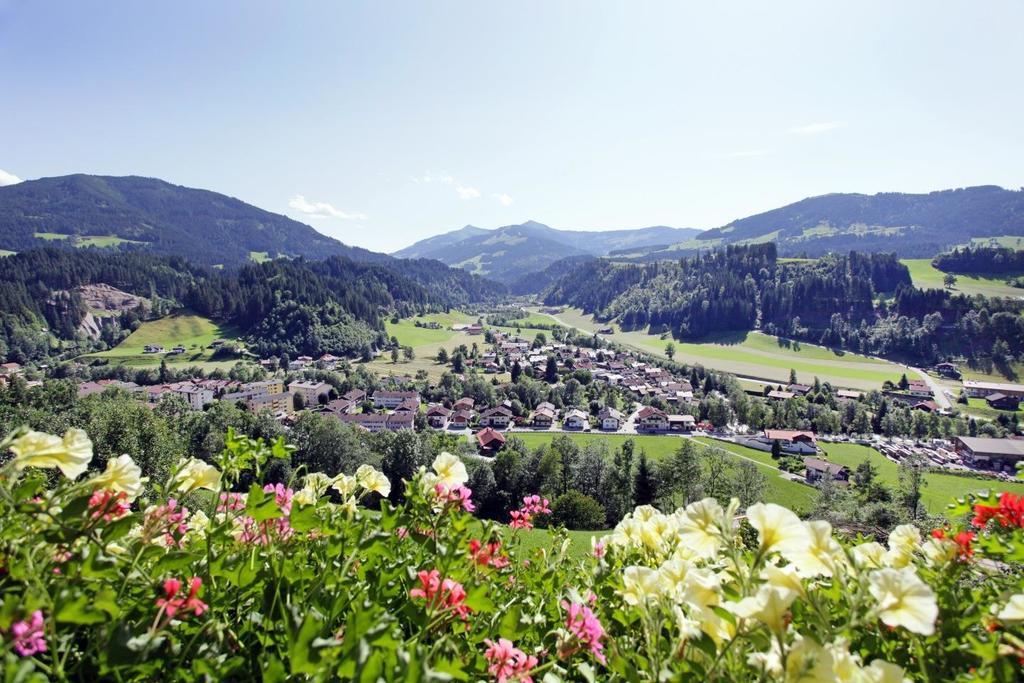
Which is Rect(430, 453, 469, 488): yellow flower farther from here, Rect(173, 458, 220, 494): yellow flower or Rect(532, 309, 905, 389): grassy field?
Rect(532, 309, 905, 389): grassy field

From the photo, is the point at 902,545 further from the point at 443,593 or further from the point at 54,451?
the point at 54,451

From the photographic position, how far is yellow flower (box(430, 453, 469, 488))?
253 cm

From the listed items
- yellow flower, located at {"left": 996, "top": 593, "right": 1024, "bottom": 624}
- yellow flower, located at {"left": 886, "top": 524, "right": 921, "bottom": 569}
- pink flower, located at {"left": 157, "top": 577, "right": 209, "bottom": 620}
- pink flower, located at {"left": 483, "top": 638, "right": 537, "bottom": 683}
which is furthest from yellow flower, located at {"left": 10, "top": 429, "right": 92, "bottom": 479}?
yellow flower, located at {"left": 886, "top": 524, "right": 921, "bottom": 569}

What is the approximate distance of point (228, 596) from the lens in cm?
177

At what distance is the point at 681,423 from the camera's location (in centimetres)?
7494

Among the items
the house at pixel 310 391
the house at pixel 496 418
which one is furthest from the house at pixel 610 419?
the house at pixel 310 391

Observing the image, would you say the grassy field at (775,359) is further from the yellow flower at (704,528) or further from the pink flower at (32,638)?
the pink flower at (32,638)

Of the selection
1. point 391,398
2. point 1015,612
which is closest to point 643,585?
point 1015,612

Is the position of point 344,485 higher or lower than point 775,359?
higher

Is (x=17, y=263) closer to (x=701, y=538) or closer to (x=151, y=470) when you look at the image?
(x=151, y=470)

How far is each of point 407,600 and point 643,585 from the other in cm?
93

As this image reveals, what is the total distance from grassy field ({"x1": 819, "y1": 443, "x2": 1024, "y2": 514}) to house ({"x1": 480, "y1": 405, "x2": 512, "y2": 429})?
141 feet

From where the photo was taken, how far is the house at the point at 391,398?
79938 millimetres

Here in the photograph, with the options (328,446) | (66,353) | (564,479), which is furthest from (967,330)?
(66,353)
